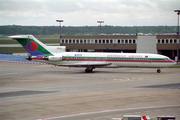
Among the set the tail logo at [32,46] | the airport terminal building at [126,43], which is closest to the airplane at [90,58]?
the tail logo at [32,46]

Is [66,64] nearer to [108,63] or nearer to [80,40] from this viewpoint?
[108,63]

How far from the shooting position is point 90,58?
160 feet

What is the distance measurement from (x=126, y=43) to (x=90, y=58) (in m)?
29.5

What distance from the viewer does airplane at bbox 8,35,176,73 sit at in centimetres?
4812

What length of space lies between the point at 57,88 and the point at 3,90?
588cm

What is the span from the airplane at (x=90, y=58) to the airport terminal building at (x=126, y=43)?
2527 cm

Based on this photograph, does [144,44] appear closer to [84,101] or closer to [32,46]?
[32,46]

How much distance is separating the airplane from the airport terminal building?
25.3m

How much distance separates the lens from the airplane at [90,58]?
48.1m

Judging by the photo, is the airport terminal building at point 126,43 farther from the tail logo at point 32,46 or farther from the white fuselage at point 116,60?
the tail logo at point 32,46

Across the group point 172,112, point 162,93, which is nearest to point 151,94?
point 162,93

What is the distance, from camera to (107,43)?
77438 millimetres

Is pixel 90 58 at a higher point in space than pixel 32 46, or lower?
lower

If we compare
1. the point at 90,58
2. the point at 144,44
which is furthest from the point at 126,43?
the point at 90,58
